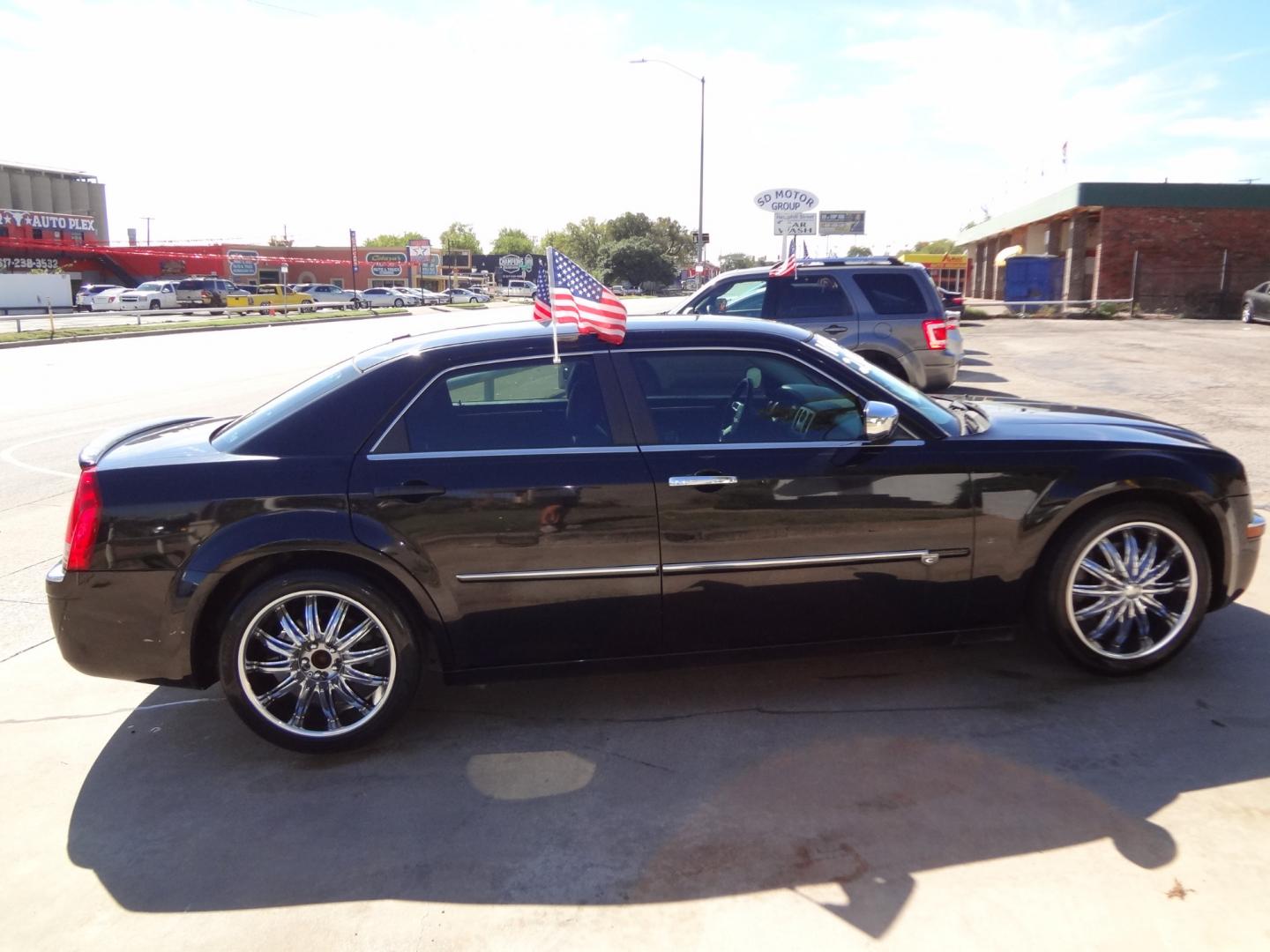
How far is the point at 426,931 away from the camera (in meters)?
2.82

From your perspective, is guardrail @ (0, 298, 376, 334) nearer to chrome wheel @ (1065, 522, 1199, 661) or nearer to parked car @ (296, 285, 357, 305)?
parked car @ (296, 285, 357, 305)

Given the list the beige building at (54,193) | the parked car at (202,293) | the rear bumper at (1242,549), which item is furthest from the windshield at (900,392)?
the beige building at (54,193)

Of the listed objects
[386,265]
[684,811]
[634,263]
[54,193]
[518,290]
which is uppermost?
[54,193]

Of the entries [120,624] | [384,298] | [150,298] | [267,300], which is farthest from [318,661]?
[384,298]

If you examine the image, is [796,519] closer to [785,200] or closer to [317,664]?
[317,664]

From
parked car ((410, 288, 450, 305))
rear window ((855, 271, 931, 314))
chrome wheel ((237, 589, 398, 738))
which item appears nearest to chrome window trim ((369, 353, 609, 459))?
chrome wheel ((237, 589, 398, 738))

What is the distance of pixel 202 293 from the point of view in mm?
58844

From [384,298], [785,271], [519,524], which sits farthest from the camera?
[384,298]

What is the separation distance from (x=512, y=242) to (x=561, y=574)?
14488 cm

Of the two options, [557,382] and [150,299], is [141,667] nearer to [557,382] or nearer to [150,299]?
[557,382]

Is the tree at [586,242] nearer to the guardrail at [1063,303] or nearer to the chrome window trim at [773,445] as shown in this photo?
the guardrail at [1063,303]

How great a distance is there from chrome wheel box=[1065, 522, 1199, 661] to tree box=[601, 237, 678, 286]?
92.0m

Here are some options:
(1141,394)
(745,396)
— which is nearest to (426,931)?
(745,396)

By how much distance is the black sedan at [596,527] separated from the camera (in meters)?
3.72
